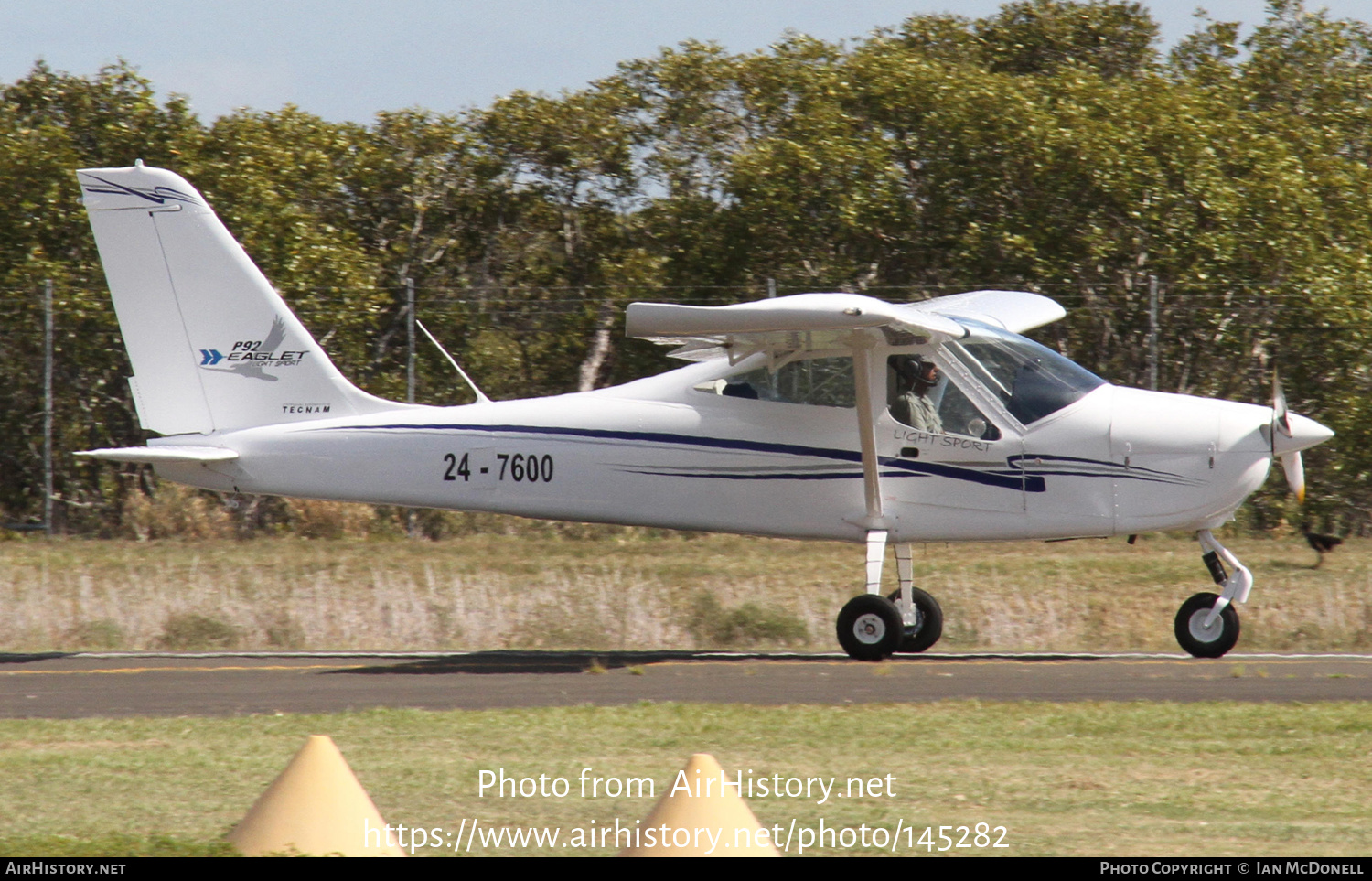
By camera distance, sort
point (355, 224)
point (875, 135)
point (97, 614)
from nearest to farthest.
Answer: point (97, 614), point (875, 135), point (355, 224)

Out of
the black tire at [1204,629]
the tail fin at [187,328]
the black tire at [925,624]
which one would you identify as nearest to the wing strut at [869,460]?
the black tire at [925,624]

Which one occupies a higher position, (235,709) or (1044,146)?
(1044,146)

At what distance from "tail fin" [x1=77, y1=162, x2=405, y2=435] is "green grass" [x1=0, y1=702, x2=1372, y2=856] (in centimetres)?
404

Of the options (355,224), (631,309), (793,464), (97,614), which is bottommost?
(97,614)

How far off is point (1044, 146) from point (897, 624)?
10.6 metres

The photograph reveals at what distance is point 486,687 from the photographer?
10648 mm

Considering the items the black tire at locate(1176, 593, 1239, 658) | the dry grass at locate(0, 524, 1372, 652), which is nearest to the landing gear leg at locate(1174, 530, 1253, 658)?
the black tire at locate(1176, 593, 1239, 658)

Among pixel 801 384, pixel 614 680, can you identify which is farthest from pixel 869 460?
pixel 614 680

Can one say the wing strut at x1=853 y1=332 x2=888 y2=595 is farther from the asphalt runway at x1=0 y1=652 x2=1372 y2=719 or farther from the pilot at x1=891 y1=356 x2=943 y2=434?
the asphalt runway at x1=0 y1=652 x2=1372 y2=719

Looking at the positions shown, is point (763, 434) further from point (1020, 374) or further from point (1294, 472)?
point (1294, 472)

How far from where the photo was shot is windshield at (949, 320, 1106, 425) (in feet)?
38.4

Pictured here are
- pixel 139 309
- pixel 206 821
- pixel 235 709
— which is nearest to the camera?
pixel 206 821
